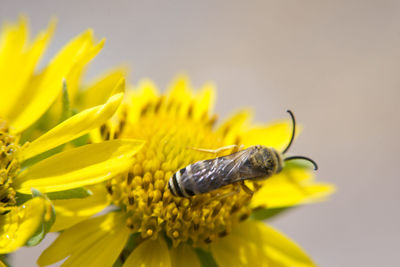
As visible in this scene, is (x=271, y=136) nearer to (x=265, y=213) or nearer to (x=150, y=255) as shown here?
(x=265, y=213)

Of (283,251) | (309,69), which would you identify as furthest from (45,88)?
(309,69)

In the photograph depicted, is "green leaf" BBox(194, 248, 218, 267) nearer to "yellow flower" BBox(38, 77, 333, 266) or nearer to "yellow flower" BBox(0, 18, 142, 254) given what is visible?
"yellow flower" BBox(38, 77, 333, 266)

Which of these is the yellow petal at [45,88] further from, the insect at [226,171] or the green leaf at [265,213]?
the green leaf at [265,213]

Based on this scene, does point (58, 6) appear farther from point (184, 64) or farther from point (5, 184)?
point (5, 184)

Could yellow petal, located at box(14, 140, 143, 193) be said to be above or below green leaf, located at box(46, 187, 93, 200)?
above

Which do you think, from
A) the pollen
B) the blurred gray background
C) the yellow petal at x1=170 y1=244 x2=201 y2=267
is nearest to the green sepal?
the pollen

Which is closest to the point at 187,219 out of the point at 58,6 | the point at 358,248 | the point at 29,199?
the point at 29,199
